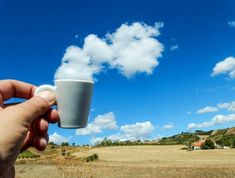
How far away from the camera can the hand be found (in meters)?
1.32

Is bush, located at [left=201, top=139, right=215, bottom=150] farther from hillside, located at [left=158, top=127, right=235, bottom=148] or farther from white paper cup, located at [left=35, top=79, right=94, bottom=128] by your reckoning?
white paper cup, located at [left=35, top=79, right=94, bottom=128]

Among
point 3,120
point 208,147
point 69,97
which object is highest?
point 208,147

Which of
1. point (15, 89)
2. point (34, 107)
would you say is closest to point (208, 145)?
point (15, 89)

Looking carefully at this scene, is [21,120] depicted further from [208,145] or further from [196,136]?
[196,136]

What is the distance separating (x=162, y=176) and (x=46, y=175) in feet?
15.3

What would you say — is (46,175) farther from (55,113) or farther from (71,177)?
(55,113)

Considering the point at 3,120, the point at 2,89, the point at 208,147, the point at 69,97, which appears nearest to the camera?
the point at 3,120

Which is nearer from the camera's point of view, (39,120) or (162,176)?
(39,120)

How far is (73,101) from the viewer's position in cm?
161

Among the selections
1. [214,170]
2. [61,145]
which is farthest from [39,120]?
[61,145]

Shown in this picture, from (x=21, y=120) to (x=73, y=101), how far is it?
10.8 inches

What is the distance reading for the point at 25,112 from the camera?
1419 millimetres

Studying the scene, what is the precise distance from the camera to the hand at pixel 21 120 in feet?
4.33

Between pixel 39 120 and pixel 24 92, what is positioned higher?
pixel 24 92
